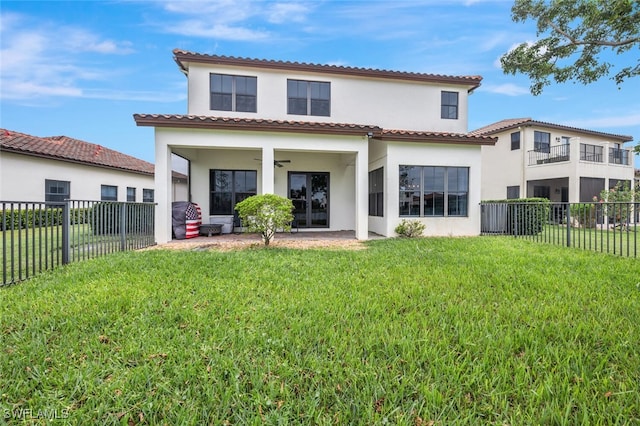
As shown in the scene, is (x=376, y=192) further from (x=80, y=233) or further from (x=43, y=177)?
(x=43, y=177)

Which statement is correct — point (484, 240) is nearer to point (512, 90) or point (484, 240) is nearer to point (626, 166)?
point (512, 90)

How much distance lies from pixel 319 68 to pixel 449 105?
254 inches

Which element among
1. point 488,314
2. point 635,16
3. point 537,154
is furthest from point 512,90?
point 488,314

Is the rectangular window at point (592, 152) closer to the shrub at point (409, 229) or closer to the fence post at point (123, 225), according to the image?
the shrub at point (409, 229)

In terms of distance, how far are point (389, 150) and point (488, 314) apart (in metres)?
7.94

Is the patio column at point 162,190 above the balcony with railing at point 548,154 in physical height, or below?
below

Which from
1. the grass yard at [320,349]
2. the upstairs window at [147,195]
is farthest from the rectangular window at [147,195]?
the grass yard at [320,349]

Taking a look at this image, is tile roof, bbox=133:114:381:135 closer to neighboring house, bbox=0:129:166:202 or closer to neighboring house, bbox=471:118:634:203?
neighboring house, bbox=0:129:166:202

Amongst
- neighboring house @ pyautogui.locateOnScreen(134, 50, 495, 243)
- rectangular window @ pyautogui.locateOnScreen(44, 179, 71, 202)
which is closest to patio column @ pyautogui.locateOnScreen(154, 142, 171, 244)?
neighboring house @ pyautogui.locateOnScreen(134, 50, 495, 243)

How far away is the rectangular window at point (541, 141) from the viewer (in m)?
21.0

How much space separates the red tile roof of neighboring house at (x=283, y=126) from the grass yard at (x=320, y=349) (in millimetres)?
5542

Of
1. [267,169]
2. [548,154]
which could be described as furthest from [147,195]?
[548,154]

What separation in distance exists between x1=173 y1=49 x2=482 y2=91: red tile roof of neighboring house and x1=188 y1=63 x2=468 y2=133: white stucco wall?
218mm

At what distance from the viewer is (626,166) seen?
2116 cm
